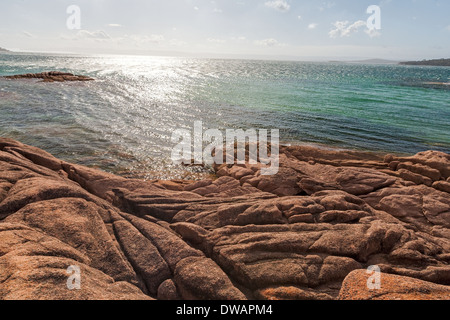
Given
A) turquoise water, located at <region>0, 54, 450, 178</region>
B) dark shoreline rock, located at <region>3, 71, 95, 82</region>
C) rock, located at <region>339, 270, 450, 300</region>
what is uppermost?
dark shoreline rock, located at <region>3, 71, 95, 82</region>

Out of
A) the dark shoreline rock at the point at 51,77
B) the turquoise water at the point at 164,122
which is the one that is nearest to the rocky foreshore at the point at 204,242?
the turquoise water at the point at 164,122

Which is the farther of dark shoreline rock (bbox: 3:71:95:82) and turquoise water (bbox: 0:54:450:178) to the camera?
dark shoreline rock (bbox: 3:71:95:82)

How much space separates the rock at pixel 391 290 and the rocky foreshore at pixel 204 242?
0.09ft

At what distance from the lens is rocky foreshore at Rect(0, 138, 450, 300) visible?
19.9ft

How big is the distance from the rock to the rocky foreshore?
0.09ft

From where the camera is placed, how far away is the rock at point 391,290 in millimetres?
5887

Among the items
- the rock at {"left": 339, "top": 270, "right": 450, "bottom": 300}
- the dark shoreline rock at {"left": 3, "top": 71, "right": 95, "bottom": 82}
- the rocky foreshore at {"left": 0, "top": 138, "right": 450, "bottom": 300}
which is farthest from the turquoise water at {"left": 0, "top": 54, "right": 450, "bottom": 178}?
the dark shoreline rock at {"left": 3, "top": 71, "right": 95, "bottom": 82}

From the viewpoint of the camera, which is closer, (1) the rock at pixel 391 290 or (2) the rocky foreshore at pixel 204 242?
(1) the rock at pixel 391 290

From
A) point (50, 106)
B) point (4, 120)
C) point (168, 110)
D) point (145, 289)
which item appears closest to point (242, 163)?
point (145, 289)

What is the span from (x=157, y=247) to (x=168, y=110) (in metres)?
30.0

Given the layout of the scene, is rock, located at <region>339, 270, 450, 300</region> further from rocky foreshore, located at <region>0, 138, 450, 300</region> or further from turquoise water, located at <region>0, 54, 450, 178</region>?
turquoise water, located at <region>0, 54, 450, 178</region>

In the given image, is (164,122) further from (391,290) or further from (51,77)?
(51,77)

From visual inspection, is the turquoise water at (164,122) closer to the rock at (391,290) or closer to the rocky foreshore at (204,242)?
the rocky foreshore at (204,242)

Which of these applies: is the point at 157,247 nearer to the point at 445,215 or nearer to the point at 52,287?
the point at 52,287
